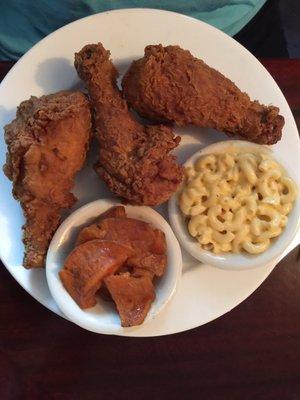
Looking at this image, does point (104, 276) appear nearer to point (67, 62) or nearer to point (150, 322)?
point (150, 322)

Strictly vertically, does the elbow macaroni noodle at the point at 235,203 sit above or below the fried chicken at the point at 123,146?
below

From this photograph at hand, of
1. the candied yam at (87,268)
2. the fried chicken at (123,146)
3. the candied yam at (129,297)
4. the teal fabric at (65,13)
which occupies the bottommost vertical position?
the candied yam at (129,297)

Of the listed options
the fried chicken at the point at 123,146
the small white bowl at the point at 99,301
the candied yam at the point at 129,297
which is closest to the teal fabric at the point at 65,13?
the fried chicken at the point at 123,146

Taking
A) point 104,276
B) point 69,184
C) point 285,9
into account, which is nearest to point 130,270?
point 104,276

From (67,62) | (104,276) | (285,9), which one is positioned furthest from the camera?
(285,9)

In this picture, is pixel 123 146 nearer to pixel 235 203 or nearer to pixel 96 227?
pixel 96 227

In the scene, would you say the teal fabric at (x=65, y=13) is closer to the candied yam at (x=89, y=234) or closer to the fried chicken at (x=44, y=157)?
the fried chicken at (x=44, y=157)

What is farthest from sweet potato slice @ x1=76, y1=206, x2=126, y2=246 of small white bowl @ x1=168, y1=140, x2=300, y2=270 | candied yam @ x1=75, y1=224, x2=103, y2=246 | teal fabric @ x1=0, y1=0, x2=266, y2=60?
teal fabric @ x1=0, y1=0, x2=266, y2=60
